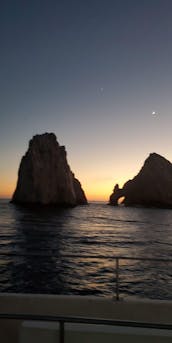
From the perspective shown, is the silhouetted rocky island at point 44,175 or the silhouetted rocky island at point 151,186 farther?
the silhouetted rocky island at point 151,186

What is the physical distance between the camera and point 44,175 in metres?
107

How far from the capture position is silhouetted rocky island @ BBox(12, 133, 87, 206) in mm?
104562

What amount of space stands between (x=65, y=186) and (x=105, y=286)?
9637cm

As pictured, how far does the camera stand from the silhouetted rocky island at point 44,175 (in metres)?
105

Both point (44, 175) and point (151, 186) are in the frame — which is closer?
point (44, 175)

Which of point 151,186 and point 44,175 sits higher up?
point 151,186

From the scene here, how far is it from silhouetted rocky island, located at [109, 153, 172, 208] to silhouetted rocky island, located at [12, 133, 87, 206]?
1810 inches

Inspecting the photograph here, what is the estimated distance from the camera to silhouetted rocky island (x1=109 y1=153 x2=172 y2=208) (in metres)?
148

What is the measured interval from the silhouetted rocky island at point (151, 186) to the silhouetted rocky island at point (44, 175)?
45985 mm

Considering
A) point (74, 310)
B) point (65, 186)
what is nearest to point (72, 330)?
point (74, 310)

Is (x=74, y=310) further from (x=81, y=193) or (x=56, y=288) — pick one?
(x=81, y=193)

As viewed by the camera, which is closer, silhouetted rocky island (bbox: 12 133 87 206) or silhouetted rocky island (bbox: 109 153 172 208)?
silhouetted rocky island (bbox: 12 133 87 206)

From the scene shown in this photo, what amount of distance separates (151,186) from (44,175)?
61097mm

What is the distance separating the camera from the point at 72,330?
3.18m
